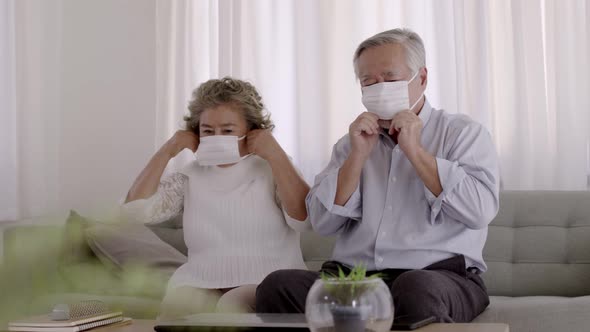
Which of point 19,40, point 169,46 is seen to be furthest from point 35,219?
point 169,46

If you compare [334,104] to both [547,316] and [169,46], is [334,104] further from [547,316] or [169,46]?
[547,316]

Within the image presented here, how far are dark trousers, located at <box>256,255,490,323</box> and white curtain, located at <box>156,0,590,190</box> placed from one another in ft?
4.03

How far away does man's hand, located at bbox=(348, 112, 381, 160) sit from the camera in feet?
5.86

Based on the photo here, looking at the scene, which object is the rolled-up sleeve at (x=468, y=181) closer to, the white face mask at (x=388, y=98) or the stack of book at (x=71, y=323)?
the white face mask at (x=388, y=98)

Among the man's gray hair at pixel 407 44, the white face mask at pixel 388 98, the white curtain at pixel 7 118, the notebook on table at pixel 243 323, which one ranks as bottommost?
the notebook on table at pixel 243 323

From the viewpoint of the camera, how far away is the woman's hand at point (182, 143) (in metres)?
2.08

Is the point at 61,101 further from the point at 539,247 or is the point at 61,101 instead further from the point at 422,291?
the point at 539,247

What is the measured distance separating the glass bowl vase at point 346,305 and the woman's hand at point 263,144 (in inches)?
44.0

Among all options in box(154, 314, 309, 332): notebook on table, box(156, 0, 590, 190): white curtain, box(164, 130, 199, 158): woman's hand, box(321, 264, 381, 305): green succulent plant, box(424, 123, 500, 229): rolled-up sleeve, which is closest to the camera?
box(321, 264, 381, 305): green succulent plant

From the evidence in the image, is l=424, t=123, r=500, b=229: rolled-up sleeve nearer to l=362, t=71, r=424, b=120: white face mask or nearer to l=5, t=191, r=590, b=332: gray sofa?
l=362, t=71, r=424, b=120: white face mask

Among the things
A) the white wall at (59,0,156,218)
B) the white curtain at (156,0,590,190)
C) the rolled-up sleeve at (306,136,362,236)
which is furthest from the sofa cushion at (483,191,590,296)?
the white wall at (59,0,156,218)

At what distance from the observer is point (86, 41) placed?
445 mm

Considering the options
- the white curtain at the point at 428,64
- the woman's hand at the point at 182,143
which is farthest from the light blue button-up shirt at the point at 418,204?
the white curtain at the point at 428,64

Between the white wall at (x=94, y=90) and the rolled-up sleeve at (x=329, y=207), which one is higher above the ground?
the white wall at (x=94, y=90)
